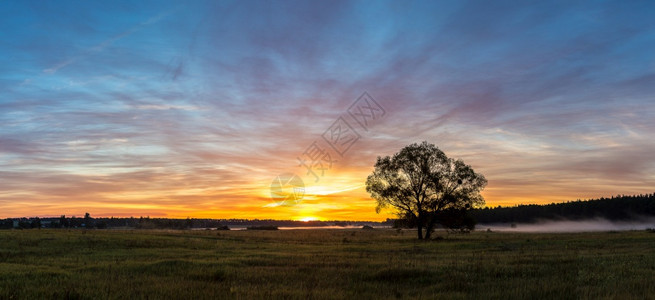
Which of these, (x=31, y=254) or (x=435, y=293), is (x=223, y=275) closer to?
(x=435, y=293)

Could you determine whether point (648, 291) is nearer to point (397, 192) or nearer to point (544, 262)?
point (544, 262)

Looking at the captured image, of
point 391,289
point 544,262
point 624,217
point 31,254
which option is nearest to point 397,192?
point 544,262

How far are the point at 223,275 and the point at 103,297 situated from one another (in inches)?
218

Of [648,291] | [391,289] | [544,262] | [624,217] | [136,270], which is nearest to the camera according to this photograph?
[648,291]

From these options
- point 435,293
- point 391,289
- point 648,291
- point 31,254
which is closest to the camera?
point 648,291

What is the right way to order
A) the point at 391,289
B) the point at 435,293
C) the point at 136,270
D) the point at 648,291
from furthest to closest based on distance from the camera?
the point at 136,270 < the point at 391,289 < the point at 435,293 < the point at 648,291

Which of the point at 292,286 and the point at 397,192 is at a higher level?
the point at 397,192

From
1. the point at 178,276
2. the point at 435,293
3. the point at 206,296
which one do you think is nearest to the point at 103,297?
the point at 206,296

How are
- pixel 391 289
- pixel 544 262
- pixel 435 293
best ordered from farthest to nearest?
1. pixel 544 262
2. pixel 391 289
3. pixel 435 293

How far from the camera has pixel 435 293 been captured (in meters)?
14.0

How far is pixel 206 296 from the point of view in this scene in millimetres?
13430

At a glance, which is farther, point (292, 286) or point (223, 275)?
point (223, 275)

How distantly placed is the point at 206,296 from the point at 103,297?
3.17 metres

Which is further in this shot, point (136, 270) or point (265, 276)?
point (136, 270)
